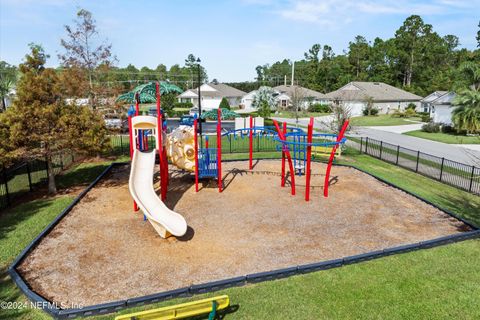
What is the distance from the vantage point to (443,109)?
37188 millimetres

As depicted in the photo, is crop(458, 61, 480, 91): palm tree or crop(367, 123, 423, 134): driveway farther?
crop(367, 123, 423, 134): driveway

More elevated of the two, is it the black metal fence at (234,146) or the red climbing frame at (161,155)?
the red climbing frame at (161,155)

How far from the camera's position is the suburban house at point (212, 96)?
65213 millimetres

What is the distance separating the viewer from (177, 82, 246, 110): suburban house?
65.2m

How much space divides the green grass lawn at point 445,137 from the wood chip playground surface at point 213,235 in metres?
19.8

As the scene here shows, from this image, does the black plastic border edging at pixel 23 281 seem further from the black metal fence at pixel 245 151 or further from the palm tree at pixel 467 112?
the palm tree at pixel 467 112

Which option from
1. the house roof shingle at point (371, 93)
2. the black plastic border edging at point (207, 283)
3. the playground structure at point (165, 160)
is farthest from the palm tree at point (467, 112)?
the black plastic border edging at point (207, 283)

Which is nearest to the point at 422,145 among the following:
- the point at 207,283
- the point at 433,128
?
the point at 433,128

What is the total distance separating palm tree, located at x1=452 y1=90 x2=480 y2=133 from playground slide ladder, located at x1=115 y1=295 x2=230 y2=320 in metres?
32.5

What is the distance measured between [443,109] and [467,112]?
6.83 metres

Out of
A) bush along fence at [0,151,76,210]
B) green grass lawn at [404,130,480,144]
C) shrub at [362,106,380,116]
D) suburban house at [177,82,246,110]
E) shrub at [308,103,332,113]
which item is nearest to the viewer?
bush along fence at [0,151,76,210]

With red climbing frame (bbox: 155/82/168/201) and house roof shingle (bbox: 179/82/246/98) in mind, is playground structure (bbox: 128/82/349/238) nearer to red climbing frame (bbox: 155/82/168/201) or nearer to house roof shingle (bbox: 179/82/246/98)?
red climbing frame (bbox: 155/82/168/201)

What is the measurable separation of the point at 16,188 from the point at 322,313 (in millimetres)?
13534

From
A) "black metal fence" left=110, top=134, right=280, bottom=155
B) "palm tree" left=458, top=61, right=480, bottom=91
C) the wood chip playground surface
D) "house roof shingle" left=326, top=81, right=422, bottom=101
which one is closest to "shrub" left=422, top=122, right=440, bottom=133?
"palm tree" left=458, top=61, right=480, bottom=91
